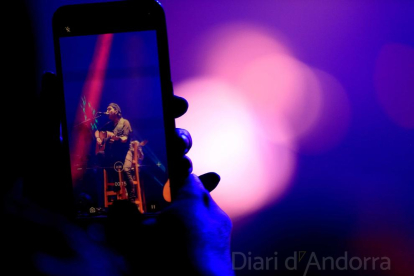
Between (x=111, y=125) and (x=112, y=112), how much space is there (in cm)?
2

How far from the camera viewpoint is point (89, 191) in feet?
1.58

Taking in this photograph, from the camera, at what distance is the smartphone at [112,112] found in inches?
18.6

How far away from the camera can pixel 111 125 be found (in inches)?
19.1

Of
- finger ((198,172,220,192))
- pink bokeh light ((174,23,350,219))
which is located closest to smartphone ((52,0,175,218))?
finger ((198,172,220,192))

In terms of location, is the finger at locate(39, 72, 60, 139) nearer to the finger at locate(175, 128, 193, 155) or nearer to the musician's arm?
the musician's arm

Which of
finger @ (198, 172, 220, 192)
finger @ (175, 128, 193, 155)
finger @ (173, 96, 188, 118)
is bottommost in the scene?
finger @ (198, 172, 220, 192)

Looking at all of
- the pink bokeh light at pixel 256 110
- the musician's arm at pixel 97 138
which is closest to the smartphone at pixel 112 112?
the musician's arm at pixel 97 138

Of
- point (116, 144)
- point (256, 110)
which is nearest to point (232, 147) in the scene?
point (256, 110)

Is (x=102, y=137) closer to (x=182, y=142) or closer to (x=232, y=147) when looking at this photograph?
(x=182, y=142)

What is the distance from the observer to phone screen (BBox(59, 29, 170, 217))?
1.57 feet

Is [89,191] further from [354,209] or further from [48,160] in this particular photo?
[354,209]

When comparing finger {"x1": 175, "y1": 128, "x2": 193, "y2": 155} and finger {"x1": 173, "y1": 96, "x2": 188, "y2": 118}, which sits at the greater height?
finger {"x1": 173, "y1": 96, "x2": 188, "y2": 118}

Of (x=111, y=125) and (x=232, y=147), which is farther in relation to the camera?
(x=232, y=147)

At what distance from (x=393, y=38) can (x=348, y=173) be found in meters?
0.31
